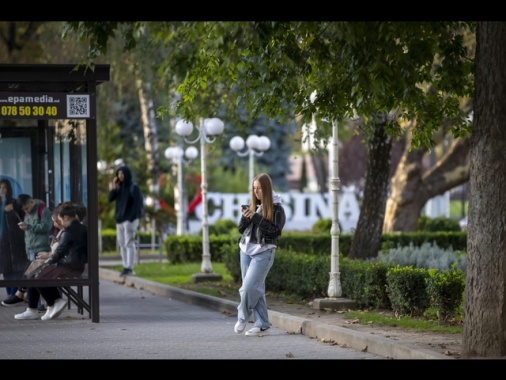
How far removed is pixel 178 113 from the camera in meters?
13.1

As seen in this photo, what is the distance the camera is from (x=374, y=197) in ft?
65.2

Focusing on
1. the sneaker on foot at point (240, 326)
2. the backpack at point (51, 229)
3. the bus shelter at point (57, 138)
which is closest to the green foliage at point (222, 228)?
the bus shelter at point (57, 138)

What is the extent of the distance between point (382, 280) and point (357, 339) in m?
3.36

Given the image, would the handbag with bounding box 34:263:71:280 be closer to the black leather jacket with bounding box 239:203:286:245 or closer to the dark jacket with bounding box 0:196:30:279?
the dark jacket with bounding box 0:196:30:279

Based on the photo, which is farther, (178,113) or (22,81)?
(22,81)

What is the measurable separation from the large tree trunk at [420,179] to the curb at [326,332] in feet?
30.5

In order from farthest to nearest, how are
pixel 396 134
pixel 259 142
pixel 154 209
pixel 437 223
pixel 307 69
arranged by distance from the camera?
1. pixel 437 223
2. pixel 154 209
3. pixel 259 142
4. pixel 396 134
5. pixel 307 69

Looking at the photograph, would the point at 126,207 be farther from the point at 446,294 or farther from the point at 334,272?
the point at 446,294

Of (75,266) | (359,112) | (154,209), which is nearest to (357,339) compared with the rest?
(359,112)

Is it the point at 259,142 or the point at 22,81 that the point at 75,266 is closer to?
the point at 22,81

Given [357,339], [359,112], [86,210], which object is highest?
[359,112]

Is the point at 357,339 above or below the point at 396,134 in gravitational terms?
below

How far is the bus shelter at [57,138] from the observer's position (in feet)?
47.4
